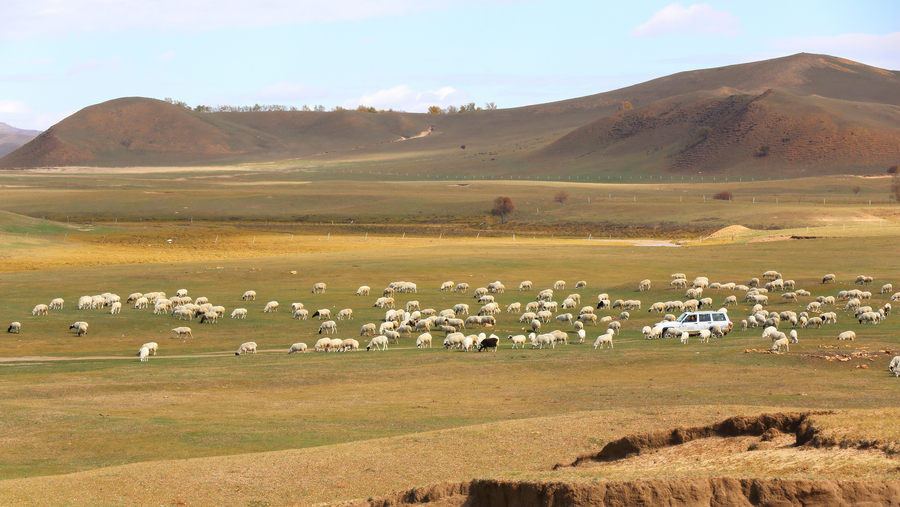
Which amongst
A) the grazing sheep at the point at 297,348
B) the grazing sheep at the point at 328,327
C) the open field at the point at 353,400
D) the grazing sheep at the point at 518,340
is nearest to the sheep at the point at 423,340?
the open field at the point at 353,400

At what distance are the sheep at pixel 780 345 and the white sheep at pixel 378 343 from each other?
12.3m

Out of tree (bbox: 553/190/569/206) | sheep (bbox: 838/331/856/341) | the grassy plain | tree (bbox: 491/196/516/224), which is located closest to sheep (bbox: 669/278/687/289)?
the grassy plain

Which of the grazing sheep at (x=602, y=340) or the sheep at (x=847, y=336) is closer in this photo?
the sheep at (x=847, y=336)

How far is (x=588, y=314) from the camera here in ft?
109

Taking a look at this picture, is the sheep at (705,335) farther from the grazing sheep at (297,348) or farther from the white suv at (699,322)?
the grazing sheep at (297,348)

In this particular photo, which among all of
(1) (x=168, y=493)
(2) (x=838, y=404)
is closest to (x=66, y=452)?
(1) (x=168, y=493)

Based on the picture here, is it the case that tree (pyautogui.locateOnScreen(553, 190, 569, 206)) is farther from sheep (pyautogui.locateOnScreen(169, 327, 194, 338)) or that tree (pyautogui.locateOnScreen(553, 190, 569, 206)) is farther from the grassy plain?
sheep (pyautogui.locateOnScreen(169, 327, 194, 338))

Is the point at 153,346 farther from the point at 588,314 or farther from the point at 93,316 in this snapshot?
the point at 588,314

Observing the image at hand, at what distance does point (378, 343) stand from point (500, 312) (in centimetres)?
862

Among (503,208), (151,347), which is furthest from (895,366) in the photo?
(503,208)

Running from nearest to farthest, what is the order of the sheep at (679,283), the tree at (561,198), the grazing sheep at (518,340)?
1. the grazing sheep at (518,340)
2. the sheep at (679,283)
3. the tree at (561,198)

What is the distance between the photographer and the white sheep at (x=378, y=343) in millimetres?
28569

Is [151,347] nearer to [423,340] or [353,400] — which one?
[423,340]

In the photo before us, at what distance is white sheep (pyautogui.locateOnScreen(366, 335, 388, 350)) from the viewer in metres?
28.6
